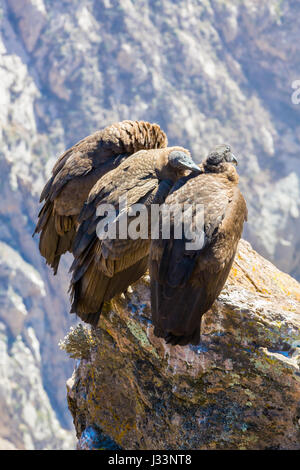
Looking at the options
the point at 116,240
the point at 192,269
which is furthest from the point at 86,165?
the point at 192,269

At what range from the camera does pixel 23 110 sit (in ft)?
212

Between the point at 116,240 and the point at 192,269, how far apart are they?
1.02 m

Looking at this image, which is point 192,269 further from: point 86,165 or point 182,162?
point 86,165

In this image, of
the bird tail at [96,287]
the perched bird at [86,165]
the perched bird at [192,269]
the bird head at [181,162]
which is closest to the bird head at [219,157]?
the bird head at [181,162]

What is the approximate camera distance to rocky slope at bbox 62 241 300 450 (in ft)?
17.8

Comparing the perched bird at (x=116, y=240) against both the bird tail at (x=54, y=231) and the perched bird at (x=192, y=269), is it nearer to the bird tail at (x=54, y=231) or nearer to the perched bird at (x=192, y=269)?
the perched bird at (x=192, y=269)

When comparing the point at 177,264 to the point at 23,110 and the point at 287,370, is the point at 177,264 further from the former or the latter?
the point at 23,110

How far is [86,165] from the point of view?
7.15m

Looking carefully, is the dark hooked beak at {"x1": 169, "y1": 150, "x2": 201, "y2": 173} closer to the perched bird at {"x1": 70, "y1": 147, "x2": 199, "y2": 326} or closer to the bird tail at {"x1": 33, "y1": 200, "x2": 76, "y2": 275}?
the perched bird at {"x1": 70, "y1": 147, "x2": 199, "y2": 326}

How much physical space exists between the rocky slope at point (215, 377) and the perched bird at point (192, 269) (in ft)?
1.64

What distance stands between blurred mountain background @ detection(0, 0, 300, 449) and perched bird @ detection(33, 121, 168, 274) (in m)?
55.3

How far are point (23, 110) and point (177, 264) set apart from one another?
63.2 metres

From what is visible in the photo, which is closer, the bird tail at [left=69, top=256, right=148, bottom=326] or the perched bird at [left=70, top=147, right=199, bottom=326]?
the perched bird at [left=70, top=147, right=199, bottom=326]

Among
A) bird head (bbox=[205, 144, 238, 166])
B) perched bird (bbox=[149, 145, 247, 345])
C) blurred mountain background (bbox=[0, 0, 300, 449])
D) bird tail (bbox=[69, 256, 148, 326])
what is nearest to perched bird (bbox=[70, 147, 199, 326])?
bird tail (bbox=[69, 256, 148, 326])
